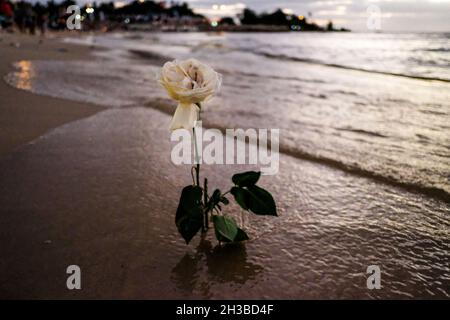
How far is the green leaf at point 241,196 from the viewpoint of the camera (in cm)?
144

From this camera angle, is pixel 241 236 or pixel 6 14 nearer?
pixel 241 236

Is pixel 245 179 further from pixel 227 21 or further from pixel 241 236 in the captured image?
pixel 227 21

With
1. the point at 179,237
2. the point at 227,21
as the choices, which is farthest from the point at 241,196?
the point at 227,21

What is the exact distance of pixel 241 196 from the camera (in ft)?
4.78

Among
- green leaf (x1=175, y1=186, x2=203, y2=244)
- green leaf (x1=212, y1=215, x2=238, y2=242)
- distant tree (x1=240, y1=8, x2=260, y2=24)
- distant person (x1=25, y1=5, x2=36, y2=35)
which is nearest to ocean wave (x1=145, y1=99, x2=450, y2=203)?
green leaf (x1=212, y1=215, x2=238, y2=242)

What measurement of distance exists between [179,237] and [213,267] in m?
0.29

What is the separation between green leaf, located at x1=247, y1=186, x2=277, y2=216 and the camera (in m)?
1.43

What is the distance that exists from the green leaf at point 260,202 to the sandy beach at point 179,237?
274mm

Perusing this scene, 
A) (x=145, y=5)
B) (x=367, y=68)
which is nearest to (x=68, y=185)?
(x=367, y=68)

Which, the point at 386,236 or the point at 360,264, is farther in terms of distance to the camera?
the point at 386,236

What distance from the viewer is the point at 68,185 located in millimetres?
2279

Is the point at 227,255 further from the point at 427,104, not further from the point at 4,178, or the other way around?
the point at 427,104

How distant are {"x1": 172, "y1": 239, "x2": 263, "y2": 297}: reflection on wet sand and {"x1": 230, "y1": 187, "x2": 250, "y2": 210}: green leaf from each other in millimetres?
278
